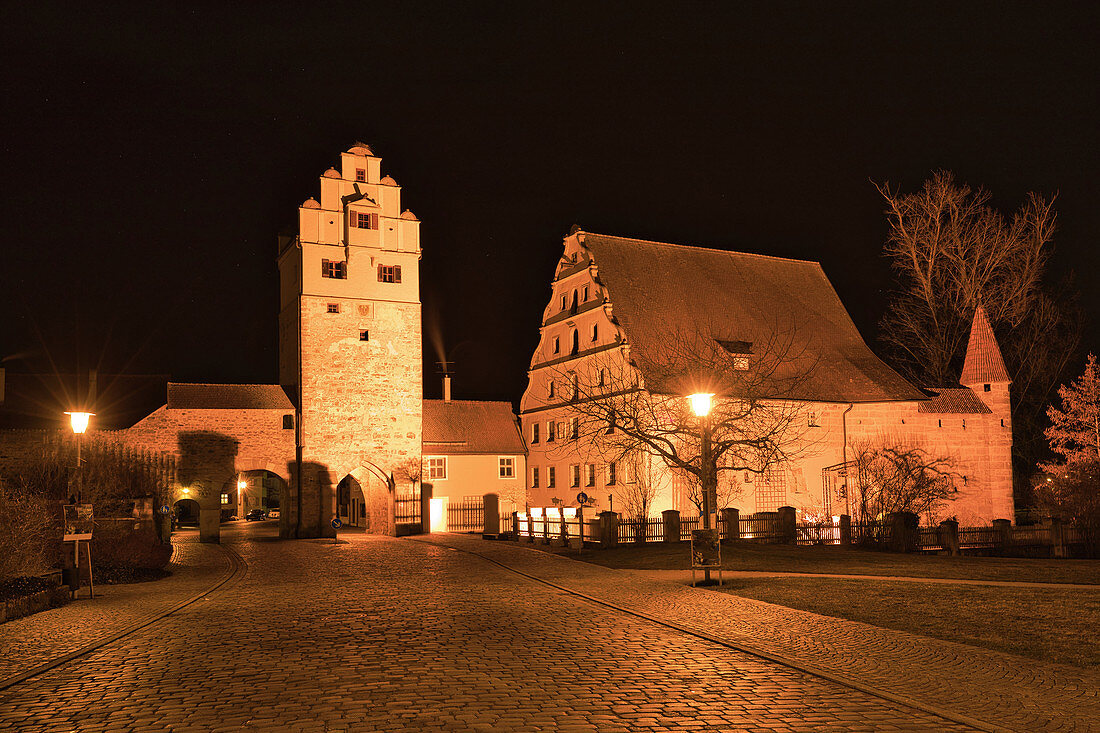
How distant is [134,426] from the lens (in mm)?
42906

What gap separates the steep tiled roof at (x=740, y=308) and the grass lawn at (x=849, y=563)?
16.5m

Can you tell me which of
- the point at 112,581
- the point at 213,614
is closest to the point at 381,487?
the point at 112,581

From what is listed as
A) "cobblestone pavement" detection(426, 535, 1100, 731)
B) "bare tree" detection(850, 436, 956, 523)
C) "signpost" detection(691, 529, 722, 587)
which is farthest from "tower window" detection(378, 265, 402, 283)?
"cobblestone pavement" detection(426, 535, 1100, 731)

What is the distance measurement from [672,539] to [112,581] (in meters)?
16.3

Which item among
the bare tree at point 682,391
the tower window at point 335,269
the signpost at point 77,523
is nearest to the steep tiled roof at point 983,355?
the bare tree at point 682,391

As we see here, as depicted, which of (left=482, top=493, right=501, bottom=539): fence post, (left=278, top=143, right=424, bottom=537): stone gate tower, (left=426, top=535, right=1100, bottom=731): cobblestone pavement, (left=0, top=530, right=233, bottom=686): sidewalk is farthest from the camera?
(left=278, top=143, right=424, bottom=537): stone gate tower

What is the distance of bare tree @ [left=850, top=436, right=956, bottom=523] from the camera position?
121 ft

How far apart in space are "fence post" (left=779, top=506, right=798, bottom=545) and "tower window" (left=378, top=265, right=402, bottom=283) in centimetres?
2448

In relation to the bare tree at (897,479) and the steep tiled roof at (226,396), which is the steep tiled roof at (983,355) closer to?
the bare tree at (897,479)

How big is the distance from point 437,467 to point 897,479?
76.2ft

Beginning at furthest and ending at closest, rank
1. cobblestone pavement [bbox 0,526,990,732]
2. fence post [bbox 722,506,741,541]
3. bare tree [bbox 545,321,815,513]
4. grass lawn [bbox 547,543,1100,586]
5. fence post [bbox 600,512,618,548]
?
bare tree [bbox 545,321,815,513], fence post [bbox 722,506,741,541], fence post [bbox 600,512,618,548], grass lawn [bbox 547,543,1100,586], cobblestone pavement [bbox 0,526,990,732]

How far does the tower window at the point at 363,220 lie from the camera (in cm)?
4691

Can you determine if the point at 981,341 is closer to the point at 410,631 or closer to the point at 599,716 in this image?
Result: the point at 410,631

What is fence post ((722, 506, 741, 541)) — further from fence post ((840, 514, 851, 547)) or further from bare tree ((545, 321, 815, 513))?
fence post ((840, 514, 851, 547))
